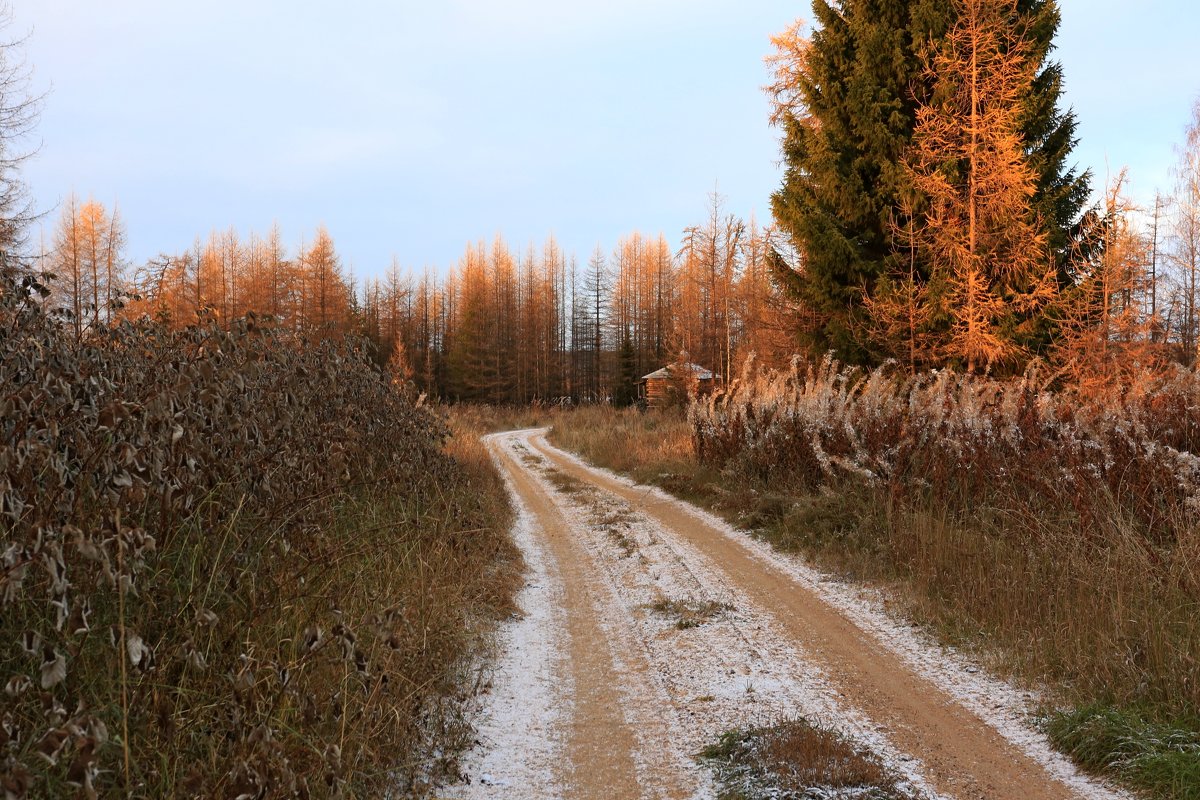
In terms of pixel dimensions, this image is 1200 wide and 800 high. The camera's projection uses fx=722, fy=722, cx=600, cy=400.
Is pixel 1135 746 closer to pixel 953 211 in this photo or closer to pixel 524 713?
pixel 524 713

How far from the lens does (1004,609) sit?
5594 mm

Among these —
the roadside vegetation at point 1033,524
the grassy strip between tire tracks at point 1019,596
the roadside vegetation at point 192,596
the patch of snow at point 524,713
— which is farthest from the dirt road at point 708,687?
the roadside vegetation at point 192,596

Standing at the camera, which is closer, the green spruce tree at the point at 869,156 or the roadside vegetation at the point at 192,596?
the roadside vegetation at the point at 192,596

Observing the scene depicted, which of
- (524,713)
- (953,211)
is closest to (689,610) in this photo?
(524,713)

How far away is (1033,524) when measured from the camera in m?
7.06

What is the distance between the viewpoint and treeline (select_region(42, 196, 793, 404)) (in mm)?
28688

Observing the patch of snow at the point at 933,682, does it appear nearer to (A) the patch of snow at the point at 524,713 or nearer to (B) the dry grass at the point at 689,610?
(B) the dry grass at the point at 689,610

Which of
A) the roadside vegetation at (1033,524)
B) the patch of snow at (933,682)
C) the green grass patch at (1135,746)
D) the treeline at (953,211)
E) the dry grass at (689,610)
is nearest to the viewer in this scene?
the green grass patch at (1135,746)

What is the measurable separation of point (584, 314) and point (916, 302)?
2391 inches

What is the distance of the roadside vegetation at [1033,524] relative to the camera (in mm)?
4137

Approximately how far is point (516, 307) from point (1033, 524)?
65383mm

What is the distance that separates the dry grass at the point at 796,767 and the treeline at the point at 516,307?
15.5 m

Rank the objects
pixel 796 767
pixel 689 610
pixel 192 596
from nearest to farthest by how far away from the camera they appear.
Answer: pixel 192 596
pixel 796 767
pixel 689 610

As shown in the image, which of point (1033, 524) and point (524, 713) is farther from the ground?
point (1033, 524)
